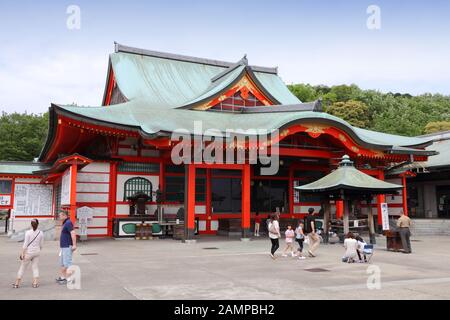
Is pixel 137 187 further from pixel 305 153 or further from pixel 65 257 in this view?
pixel 65 257

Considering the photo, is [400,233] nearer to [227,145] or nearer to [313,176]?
[227,145]

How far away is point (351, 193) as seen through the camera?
66.1ft

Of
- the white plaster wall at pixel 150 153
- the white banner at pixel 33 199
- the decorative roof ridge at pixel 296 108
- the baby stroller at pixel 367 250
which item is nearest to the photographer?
the baby stroller at pixel 367 250

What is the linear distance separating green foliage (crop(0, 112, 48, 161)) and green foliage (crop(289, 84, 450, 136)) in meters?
39.9

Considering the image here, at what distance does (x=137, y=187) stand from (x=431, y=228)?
66.0ft

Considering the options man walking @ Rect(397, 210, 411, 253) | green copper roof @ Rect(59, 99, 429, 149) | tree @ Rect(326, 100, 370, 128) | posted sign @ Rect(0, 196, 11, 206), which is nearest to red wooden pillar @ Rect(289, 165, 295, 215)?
green copper roof @ Rect(59, 99, 429, 149)

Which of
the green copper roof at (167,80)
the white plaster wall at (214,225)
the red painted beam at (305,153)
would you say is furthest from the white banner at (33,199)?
the red painted beam at (305,153)

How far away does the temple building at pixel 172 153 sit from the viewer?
70.5 ft

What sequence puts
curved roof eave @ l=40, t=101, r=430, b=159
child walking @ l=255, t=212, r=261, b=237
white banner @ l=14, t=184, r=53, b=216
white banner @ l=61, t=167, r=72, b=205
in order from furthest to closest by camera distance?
white banner @ l=14, t=184, r=53, b=216 → child walking @ l=255, t=212, r=261, b=237 → white banner @ l=61, t=167, r=72, b=205 → curved roof eave @ l=40, t=101, r=430, b=159

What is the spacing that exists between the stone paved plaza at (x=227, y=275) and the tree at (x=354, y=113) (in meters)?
47.1

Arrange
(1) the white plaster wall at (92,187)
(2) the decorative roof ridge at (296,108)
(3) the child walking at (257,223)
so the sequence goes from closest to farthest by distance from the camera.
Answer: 1. (1) the white plaster wall at (92,187)
2. (2) the decorative roof ridge at (296,108)
3. (3) the child walking at (257,223)

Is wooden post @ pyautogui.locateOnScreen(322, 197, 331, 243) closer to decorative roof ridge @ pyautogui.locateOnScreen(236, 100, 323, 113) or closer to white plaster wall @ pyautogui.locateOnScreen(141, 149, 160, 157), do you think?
decorative roof ridge @ pyautogui.locateOnScreen(236, 100, 323, 113)

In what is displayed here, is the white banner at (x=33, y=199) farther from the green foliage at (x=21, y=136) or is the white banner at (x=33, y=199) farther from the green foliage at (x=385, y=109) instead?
the green foliage at (x=385, y=109)

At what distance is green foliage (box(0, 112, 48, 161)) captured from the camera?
5109 cm
